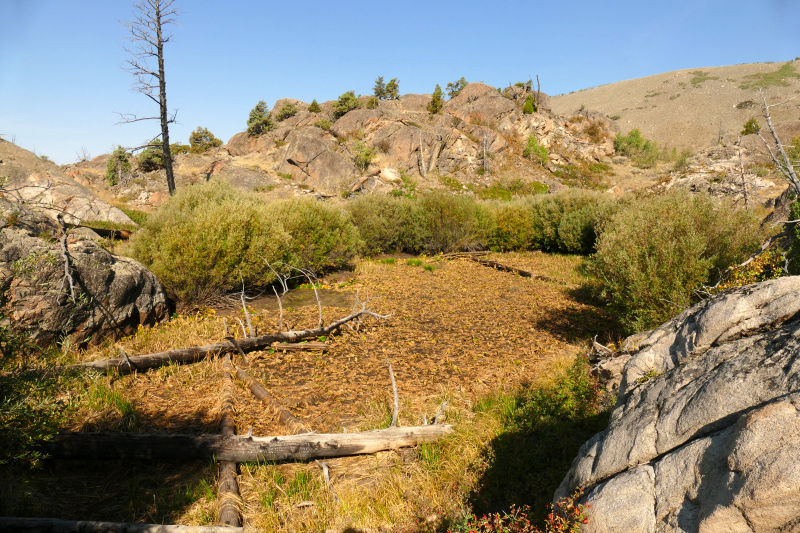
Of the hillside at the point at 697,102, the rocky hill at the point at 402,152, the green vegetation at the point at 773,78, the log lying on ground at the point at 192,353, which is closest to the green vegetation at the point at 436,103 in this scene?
the rocky hill at the point at 402,152

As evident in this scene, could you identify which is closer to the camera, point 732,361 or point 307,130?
point 732,361

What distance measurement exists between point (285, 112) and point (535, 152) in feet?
97.4

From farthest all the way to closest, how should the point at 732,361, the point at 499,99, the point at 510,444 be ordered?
the point at 499,99
the point at 510,444
the point at 732,361

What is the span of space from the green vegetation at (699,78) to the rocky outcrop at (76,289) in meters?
108

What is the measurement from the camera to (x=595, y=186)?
39.7 metres

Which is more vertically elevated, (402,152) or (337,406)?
(402,152)

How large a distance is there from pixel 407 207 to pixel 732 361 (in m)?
14.6

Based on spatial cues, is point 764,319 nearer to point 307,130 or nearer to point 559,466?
point 559,466

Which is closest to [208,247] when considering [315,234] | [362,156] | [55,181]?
[315,234]

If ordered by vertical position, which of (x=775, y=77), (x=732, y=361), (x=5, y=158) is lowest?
(x=732, y=361)

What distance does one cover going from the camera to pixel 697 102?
246 ft

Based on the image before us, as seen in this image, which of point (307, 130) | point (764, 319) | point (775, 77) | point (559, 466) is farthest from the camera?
point (775, 77)

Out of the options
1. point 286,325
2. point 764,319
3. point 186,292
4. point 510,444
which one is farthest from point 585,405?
point 186,292

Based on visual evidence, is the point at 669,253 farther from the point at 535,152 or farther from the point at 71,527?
the point at 535,152
